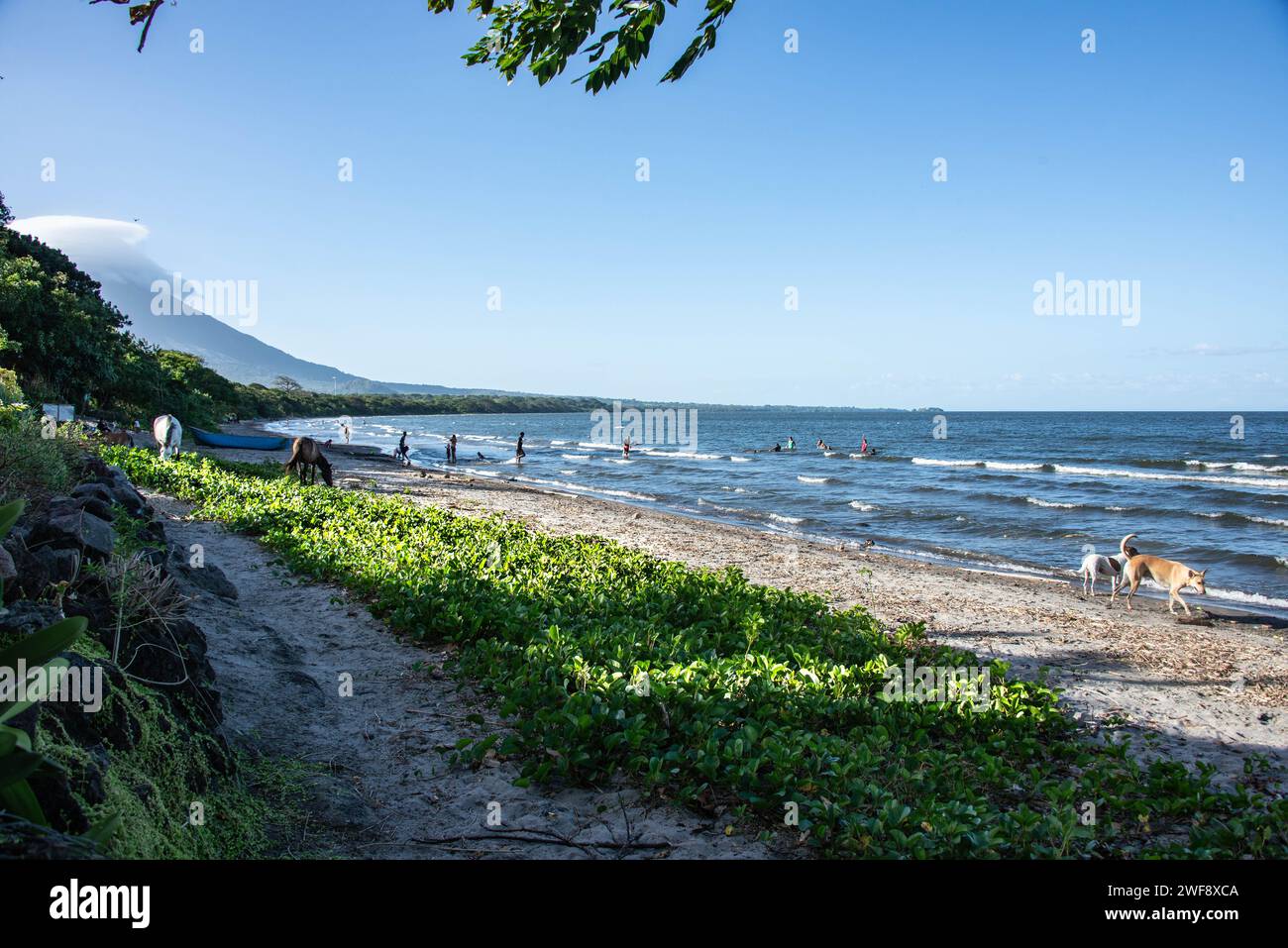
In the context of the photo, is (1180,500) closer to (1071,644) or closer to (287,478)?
(1071,644)

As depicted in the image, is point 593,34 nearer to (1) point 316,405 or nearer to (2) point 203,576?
(2) point 203,576

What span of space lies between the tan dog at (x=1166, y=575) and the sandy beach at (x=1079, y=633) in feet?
1.32

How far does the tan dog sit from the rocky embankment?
14.7 metres

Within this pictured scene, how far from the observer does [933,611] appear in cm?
1217

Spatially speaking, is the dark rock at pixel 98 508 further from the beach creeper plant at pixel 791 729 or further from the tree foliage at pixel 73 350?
the tree foliage at pixel 73 350

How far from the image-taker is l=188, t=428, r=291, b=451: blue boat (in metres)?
37.5

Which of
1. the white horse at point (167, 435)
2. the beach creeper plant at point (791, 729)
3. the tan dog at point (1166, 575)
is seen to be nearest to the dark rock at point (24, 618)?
the beach creeper plant at point (791, 729)

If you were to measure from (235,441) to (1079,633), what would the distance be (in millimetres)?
40043

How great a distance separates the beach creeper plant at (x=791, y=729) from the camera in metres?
4.19

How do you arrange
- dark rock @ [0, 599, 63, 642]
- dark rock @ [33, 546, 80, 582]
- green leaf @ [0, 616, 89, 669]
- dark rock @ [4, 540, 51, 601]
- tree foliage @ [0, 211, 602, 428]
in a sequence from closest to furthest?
green leaf @ [0, 616, 89, 669], dark rock @ [0, 599, 63, 642], dark rock @ [4, 540, 51, 601], dark rock @ [33, 546, 80, 582], tree foliage @ [0, 211, 602, 428]

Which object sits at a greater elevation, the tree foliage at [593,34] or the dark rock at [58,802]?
the tree foliage at [593,34]

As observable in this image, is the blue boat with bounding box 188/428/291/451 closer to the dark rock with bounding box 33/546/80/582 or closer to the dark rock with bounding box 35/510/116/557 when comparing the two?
the dark rock with bounding box 35/510/116/557

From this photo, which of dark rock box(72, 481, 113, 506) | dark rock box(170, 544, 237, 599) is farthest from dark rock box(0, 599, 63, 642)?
dark rock box(72, 481, 113, 506)

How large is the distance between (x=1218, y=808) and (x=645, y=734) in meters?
3.93
